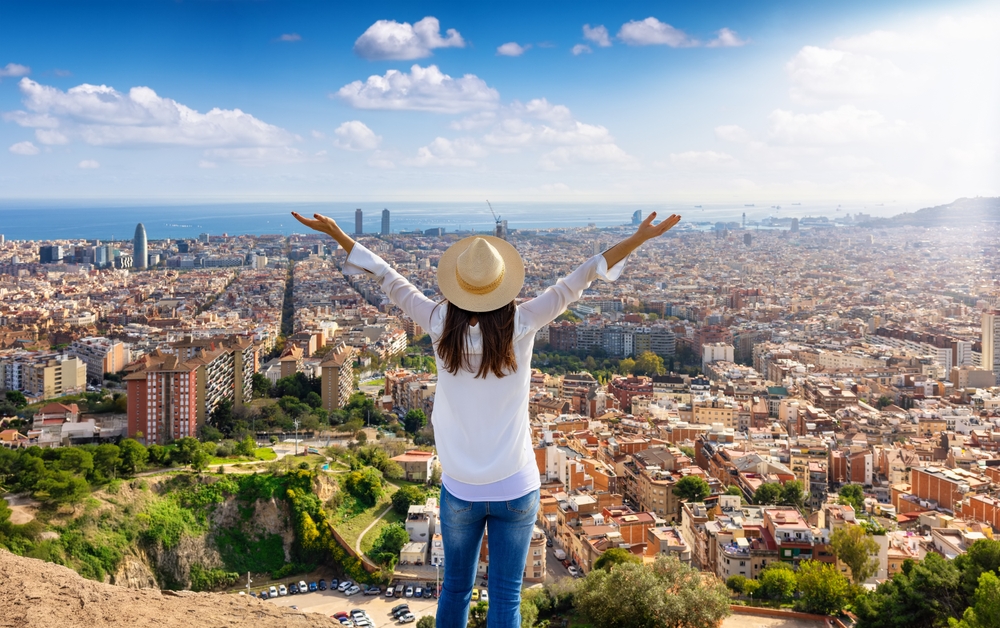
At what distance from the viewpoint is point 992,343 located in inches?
628

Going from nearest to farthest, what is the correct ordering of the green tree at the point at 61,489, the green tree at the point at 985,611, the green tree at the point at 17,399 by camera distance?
the green tree at the point at 985,611, the green tree at the point at 61,489, the green tree at the point at 17,399

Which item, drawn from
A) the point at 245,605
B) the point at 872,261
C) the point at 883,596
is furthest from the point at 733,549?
the point at 872,261

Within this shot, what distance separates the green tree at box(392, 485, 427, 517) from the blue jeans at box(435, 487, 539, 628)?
653 centimetres

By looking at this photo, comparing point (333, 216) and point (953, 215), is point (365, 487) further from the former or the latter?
point (953, 215)

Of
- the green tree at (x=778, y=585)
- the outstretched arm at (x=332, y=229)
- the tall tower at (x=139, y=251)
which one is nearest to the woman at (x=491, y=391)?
the outstretched arm at (x=332, y=229)

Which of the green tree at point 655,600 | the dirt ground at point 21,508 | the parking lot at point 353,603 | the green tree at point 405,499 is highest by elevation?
the green tree at point 655,600

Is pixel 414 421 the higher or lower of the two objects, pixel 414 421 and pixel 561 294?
the lower

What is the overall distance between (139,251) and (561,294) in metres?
32.7

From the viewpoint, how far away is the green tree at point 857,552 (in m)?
5.92

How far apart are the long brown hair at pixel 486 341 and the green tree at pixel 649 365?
49.8 feet

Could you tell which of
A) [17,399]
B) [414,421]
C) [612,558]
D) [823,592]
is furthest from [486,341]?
[17,399]

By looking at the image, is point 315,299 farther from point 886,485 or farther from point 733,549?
point 733,549

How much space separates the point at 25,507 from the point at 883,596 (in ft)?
19.1

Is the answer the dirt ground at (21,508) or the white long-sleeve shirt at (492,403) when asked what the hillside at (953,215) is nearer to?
the dirt ground at (21,508)
